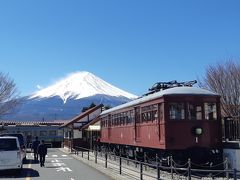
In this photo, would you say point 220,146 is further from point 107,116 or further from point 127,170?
point 107,116

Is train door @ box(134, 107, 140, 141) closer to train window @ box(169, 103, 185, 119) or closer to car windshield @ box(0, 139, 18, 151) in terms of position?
train window @ box(169, 103, 185, 119)

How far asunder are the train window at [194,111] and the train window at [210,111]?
0.28 m

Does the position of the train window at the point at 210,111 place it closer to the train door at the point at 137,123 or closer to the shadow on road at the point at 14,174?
the train door at the point at 137,123

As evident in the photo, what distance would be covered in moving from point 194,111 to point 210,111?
0.73 m

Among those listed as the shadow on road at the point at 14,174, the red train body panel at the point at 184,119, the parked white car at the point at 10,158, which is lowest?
the shadow on road at the point at 14,174

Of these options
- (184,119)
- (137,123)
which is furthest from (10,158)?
(184,119)

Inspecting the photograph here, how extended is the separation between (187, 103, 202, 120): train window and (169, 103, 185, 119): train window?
309 mm

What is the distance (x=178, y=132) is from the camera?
1984 cm

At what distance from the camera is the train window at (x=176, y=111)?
2012cm

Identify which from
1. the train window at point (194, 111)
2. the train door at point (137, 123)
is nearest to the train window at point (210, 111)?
the train window at point (194, 111)

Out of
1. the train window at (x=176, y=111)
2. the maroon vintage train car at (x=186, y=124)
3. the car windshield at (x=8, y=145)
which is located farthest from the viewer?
the car windshield at (x=8, y=145)

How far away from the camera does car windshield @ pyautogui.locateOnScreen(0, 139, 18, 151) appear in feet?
70.8

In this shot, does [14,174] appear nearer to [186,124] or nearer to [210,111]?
[186,124]

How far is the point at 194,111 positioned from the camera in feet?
66.9
